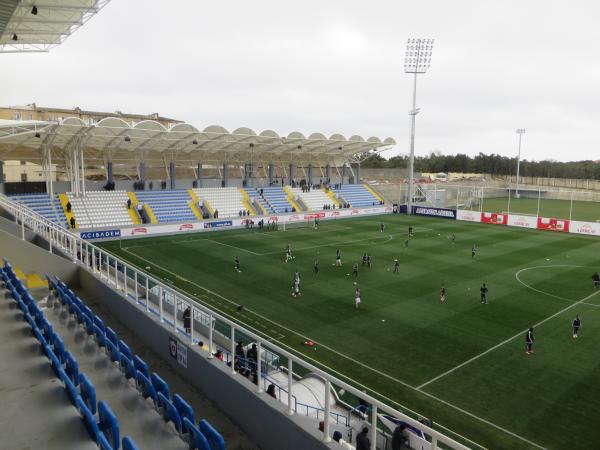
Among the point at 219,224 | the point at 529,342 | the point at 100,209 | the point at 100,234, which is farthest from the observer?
the point at 219,224

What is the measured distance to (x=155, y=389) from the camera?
316 inches

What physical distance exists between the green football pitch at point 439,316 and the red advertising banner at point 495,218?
10.8m

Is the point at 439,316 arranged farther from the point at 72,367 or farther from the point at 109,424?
the point at 109,424

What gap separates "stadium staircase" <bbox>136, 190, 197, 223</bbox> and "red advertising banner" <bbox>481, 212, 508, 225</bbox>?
32532 mm

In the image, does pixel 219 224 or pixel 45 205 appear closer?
pixel 45 205

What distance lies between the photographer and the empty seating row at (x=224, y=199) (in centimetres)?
5188

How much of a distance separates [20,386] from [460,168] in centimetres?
13588

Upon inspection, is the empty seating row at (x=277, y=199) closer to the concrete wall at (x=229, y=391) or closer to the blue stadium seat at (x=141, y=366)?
the concrete wall at (x=229, y=391)

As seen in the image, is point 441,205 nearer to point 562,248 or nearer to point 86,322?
point 562,248

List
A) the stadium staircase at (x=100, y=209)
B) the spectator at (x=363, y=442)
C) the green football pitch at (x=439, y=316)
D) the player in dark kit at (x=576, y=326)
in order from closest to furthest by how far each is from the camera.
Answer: the spectator at (x=363, y=442)
the green football pitch at (x=439, y=316)
the player in dark kit at (x=576, y=326)
the stadium staircase at (x=100, y=209)

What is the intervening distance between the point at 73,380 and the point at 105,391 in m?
0.63

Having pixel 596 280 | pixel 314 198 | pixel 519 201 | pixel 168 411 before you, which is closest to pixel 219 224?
pixel 314 198

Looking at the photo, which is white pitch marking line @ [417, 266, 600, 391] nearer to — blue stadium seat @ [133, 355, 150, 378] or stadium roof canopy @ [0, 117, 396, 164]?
blue stadium seat @ [133, 355, 150, 378]

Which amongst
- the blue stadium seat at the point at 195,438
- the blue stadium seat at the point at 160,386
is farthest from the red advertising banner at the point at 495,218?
the blue stadium seat at the point at 195,438
